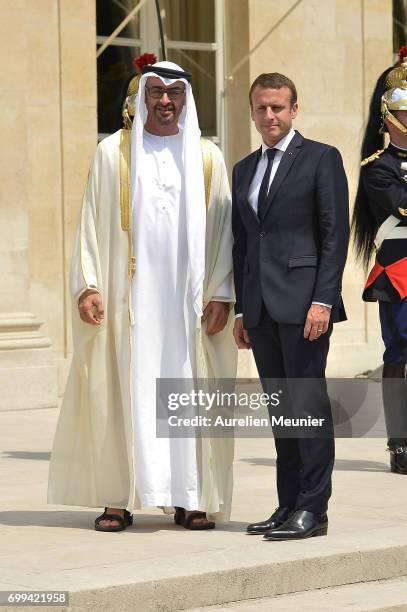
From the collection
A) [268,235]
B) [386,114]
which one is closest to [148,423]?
[268,235]

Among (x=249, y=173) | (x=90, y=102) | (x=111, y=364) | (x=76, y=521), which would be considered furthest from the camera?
(x=90, y=102)

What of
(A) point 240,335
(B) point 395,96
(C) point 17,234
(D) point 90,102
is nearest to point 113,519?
(A) point 240,335

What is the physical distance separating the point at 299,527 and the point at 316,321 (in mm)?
838

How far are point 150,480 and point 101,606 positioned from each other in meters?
1.39

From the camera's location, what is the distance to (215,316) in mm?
7020

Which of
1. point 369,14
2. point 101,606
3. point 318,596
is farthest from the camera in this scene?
point 369,14

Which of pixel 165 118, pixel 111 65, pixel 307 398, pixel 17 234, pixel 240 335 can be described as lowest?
pixel 307 398

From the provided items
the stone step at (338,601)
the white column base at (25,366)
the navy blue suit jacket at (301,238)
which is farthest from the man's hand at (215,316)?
the white column base at (25,366)

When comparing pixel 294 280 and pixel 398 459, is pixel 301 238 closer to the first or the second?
pixel 294 280

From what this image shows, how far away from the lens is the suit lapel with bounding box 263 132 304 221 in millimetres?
6672

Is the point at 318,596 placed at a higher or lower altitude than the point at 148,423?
lower

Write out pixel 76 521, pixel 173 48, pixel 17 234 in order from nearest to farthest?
1. pixel 76 521
2. pixel 17 234
3. pixel 173 48

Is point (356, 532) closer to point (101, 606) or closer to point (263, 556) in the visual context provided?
point (263, 556)

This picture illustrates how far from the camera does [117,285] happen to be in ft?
23.1
